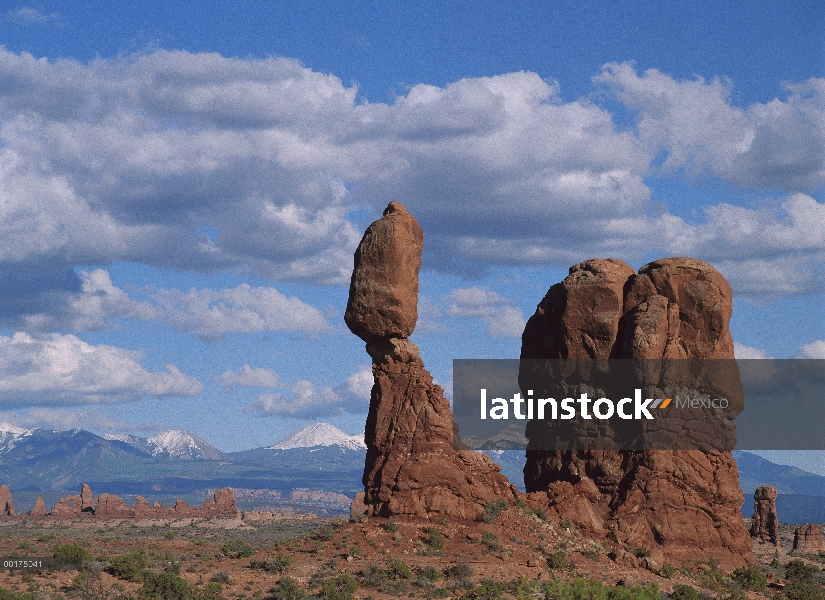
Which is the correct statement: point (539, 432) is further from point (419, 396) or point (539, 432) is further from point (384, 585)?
point (384, 585)

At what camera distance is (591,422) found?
185ft

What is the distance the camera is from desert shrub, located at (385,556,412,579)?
44.9m

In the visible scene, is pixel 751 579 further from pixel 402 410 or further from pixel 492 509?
pixel 402 410

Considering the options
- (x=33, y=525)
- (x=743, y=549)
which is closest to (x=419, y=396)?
(x=743, y=549)

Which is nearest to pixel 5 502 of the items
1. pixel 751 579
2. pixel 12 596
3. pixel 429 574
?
pixel 12 596

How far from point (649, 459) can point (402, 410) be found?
11.7 m

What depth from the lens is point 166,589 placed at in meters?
43.9

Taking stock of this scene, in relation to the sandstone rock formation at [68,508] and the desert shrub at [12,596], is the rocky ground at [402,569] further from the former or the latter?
the sandstone rock formation at [68,508]

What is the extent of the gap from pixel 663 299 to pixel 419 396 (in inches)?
497

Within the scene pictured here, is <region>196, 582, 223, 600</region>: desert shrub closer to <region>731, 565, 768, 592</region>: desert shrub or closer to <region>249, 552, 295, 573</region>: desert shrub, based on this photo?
<region>249, 552, 295, 573</region>: desert shrub

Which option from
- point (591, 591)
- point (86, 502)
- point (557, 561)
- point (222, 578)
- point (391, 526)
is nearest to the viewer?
point (591, 591)

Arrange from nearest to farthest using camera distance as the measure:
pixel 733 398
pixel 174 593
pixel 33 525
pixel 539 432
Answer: pixel 174 593, pixel 733 398, pixel 539 432, pixel 33 525

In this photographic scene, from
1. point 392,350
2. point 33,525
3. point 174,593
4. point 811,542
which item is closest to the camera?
point 174,593

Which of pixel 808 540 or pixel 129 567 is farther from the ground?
pixel 129 567
